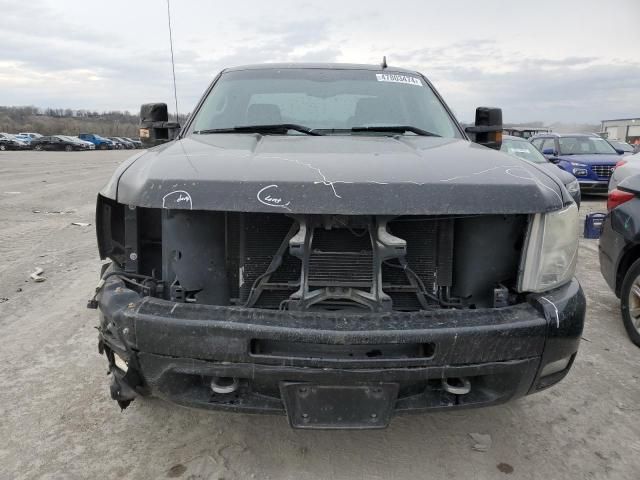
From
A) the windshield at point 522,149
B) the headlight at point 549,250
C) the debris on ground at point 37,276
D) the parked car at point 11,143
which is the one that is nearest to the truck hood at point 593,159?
the windshield at point 522,149

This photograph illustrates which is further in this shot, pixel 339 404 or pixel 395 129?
pixel 395 129

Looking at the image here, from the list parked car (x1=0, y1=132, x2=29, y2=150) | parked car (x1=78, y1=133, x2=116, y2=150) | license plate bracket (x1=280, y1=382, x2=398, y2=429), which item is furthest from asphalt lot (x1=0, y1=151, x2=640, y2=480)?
parked car (x1=78, y1=133, x2=116, y2=150)

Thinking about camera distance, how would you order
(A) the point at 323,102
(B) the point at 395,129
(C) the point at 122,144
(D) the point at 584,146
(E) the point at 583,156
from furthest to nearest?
(C) the point at 122,144 → (D) the point at 584,146 → (E) the point at 583,156 → (A) the point at 323,102 → (B) the point at 395,129

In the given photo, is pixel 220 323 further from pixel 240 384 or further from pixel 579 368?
pixel 579 368

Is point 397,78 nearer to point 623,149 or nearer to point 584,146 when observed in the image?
point 584,146

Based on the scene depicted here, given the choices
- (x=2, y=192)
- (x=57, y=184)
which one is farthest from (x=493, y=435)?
(x=57, y=184)

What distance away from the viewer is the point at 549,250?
2.19 m

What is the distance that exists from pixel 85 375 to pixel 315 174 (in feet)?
7.18

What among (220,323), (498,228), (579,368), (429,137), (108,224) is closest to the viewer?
(220,323)

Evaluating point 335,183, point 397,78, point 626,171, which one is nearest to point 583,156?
point 626,171

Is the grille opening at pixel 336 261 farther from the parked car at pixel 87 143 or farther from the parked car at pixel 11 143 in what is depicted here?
the parked car at pixel 87 143

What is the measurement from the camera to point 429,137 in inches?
124

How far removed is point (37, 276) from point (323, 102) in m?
3.64

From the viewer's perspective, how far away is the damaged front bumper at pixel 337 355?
1957 mm
